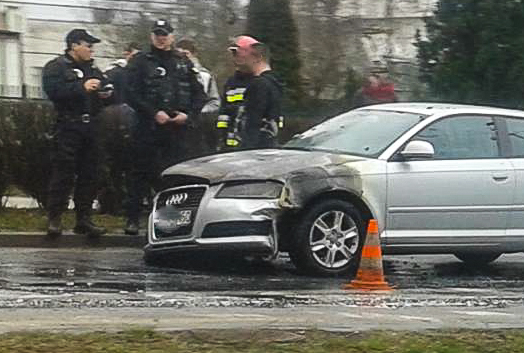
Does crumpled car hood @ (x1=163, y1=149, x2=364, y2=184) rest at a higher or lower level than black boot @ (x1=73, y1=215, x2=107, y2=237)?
higher

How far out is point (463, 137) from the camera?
1192 cm

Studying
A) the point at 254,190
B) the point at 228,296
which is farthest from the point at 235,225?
the point at 228,296

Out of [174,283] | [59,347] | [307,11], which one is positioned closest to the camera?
[59,347]

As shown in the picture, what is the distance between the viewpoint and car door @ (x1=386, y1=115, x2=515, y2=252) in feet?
37.7

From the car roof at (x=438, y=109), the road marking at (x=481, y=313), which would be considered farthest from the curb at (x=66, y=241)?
the road marking at (x=481, y=313)

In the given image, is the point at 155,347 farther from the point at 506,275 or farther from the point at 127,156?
the point at 127,156

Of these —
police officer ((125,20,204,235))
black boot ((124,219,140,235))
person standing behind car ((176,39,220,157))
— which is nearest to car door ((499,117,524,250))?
police officer ((125,20,204,235))

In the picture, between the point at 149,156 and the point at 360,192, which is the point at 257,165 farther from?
the point at 149,156

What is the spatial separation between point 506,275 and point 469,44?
26.5 ft

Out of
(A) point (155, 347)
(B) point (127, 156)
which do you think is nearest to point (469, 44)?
(B) point (127, 156)

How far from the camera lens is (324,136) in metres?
12.1

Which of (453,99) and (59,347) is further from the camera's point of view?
(453,99)

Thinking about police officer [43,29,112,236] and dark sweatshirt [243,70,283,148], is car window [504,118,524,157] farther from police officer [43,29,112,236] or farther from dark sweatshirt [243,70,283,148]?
police officer [43,29,112,236]

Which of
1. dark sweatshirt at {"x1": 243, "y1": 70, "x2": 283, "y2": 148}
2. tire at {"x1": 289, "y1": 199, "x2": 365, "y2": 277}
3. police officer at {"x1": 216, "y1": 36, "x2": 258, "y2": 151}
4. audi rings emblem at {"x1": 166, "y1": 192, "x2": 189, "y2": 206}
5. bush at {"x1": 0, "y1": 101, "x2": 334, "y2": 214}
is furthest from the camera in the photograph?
bush at {"x1": 0, "y1": 101, "x2": 334, "y2": 214}
